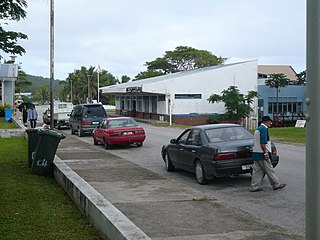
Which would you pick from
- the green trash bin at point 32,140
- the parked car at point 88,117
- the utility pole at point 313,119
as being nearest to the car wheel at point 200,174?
the green trash bin at point 32,140

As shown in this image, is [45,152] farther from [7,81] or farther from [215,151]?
[7,81]

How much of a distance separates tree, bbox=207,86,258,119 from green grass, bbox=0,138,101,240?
127 feet

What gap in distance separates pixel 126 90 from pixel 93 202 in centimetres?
5133

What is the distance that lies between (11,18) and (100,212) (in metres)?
7.96

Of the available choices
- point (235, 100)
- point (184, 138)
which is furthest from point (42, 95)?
point (184, 138)

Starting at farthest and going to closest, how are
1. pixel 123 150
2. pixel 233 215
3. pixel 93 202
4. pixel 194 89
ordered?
pixel 194 89
pixel 123 150
pixel 233 215
pixel 93 202

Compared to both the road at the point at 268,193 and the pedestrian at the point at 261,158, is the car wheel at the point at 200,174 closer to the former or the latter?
the road at the point at 268,193

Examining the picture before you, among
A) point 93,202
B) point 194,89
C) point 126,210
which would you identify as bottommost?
point 126,210

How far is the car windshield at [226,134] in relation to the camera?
12.2 m

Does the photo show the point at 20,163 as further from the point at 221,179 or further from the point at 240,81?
the point at 240,81

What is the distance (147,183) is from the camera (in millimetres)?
12383

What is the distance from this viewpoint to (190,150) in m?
12.7

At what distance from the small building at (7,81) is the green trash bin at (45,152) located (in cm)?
3496

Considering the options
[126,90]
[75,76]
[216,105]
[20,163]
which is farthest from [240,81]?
[75,76]
